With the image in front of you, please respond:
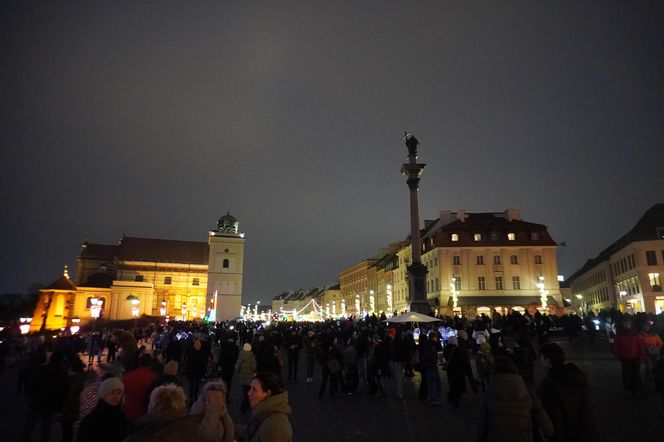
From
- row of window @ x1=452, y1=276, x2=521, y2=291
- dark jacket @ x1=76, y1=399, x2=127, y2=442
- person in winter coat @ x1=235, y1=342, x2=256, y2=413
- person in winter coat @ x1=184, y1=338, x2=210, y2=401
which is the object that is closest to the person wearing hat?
dark jacket @ x1=76, y1=399, x2=127, y2=442

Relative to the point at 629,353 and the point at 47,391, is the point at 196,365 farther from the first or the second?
the point at 629,353

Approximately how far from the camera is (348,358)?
43.5 feet

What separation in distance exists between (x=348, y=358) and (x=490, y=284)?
41.9 m

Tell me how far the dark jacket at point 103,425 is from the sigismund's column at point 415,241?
29.2m

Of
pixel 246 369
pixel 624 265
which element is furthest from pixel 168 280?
pixel 246 369

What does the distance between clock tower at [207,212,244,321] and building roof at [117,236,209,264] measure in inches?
502

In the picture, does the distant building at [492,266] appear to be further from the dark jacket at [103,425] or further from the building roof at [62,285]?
the building roof at [62,285]

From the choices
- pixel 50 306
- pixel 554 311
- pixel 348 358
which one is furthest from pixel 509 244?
pixel 50 306

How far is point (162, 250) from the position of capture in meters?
86.5

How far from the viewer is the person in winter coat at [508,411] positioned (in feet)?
13.9

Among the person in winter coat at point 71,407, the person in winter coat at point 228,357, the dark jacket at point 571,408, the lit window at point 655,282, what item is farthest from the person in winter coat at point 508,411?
the lit window at point 655,282

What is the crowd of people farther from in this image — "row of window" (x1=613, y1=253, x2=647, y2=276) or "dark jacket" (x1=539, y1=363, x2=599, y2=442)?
"row of window" (x1=613, y1=253, x2=647, y2=276)

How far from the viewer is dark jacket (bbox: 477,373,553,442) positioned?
424cm

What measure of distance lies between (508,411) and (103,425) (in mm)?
3924
